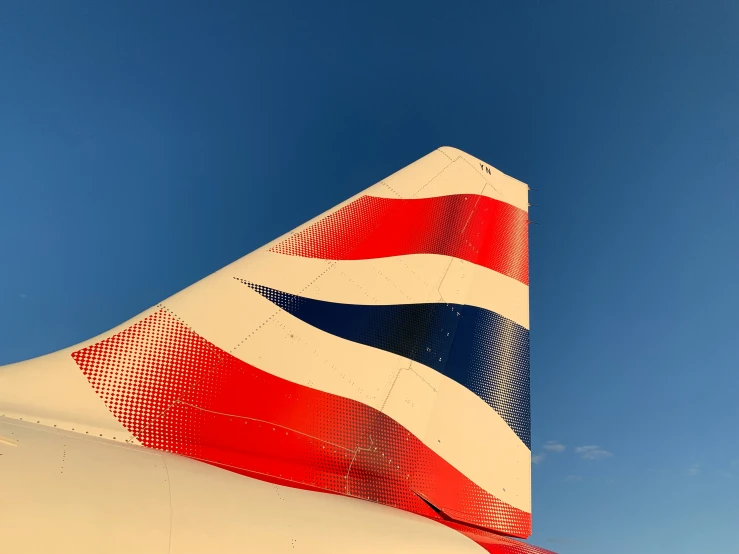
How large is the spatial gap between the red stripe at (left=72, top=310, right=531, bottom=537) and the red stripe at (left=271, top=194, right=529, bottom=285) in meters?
1.21

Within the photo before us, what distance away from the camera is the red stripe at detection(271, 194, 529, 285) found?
491 centimetres

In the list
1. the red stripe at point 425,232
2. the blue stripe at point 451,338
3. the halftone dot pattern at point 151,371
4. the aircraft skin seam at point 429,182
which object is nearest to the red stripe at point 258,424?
the halftone dot pattern at point 151,371

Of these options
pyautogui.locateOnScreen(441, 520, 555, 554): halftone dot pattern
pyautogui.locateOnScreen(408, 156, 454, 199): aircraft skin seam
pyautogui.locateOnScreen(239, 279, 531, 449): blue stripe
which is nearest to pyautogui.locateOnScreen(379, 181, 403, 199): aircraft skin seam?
pyautogui.locateOnScreen(408, 156, 454, 199): aircraft skin seam

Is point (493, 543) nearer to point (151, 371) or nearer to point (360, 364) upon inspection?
point (360, 364)

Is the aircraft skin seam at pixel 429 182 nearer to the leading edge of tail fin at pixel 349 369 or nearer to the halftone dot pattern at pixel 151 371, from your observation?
the leading edge of tail fin at pixel 349 369

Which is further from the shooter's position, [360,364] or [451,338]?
[451,338]

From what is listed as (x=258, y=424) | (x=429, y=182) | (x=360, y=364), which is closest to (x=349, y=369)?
(x=360, y=364)

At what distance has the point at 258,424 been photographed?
3883 mm

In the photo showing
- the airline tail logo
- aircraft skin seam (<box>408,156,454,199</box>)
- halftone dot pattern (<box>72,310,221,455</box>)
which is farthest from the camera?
aircraft skin seam (<box>408,156,454,199</box>)

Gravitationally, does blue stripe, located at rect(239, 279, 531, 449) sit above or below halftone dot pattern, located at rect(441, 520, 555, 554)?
above

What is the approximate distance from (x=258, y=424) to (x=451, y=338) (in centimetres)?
203

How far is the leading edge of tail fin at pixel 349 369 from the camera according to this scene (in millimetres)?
3680

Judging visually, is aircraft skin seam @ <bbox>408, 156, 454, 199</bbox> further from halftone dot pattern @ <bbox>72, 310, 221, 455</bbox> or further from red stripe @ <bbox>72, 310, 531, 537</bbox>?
halftone dot pattern @ <bbox>72, 310, 221, 455</bbox>

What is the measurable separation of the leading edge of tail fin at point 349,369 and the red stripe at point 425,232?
20mm
